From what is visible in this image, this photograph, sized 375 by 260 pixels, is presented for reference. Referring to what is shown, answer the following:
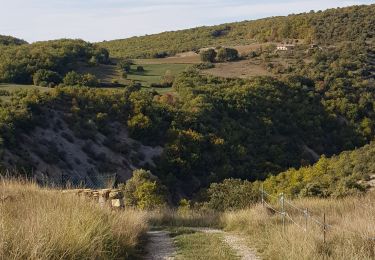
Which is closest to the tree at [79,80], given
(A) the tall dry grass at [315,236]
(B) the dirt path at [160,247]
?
(B) the dirt path at [160,247]

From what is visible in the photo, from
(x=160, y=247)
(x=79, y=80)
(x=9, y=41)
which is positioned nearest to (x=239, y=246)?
(x=160, y=247)

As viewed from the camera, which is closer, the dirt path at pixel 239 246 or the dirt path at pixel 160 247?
the dirt path at pixel 239 246

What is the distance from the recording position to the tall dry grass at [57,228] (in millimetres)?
6117

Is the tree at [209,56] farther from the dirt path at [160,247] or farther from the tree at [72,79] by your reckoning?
the dirt path at [160,247]

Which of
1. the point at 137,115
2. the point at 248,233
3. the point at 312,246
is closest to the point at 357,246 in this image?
the point at 312,246

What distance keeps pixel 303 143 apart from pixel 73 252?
4532 centimetres

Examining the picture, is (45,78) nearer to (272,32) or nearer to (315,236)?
(272,32)

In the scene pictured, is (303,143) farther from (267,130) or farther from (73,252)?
(73,252)

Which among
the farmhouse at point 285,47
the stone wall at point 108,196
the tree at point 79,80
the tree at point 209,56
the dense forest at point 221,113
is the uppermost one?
the farmhouse at point 285,47

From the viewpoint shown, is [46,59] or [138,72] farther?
[138,72]

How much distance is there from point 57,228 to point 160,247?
3779 mm

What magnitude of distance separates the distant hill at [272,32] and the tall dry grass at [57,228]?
72321 millimetres

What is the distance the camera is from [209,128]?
46781 mm

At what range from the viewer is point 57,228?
268 inches
